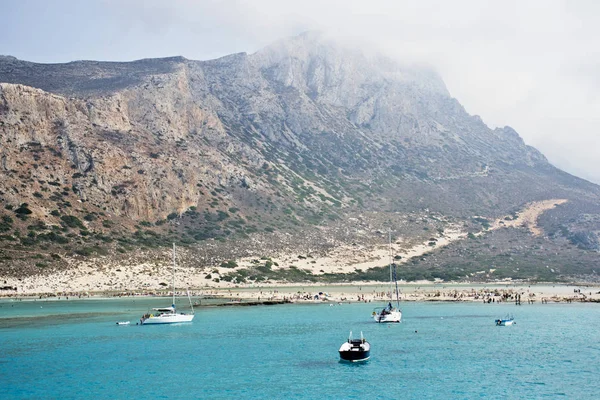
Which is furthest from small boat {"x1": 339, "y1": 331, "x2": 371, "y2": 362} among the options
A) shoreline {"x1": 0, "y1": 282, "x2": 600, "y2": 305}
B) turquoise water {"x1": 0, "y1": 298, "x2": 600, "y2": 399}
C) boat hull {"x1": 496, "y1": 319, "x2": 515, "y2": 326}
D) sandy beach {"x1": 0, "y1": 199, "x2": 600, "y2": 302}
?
sandy beach {"x1": 0, "y1": 199, "x2": 600, "y2": 302}

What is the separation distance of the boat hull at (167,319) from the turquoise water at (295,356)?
1.23 meters

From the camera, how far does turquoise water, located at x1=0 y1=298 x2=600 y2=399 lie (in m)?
42.2

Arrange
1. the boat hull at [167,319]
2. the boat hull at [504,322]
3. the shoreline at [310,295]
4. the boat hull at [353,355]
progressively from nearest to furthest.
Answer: the boat hull at [353,355]
the boat hull at [504,322]
the boat hull at [167,319]
the shoreline at [310,295]

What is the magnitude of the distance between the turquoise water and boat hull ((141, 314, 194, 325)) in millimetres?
1234

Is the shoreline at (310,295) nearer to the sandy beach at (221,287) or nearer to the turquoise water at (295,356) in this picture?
the sandy beach at (221,287)

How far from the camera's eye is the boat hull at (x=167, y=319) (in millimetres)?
77438

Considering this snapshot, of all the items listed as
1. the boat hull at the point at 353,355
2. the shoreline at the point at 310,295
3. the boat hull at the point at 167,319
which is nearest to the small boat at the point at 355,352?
the boat hull at the point at 353,355

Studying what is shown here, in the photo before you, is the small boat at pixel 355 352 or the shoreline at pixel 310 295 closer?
the small boat at pixel 355 352

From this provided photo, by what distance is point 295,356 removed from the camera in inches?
2140

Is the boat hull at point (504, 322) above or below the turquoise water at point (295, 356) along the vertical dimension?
above

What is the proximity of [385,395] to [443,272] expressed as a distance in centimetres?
12179

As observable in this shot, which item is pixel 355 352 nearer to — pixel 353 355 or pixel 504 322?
pixel 353 355

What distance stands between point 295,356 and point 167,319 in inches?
1166

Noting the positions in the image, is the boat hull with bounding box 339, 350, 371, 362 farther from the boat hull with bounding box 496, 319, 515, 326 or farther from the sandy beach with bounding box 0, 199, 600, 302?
the sandy beach with bounding box 0, 199, 600, 302
